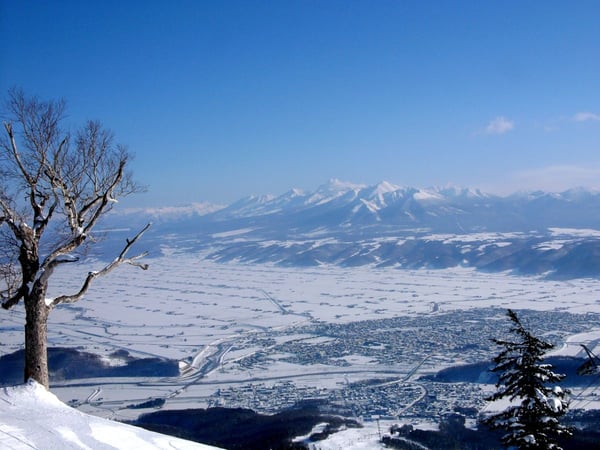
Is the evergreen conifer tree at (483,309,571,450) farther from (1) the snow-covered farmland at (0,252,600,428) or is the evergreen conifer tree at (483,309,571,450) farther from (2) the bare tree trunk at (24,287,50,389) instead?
(1) the snow-covered farmland at (0,252,600,428)

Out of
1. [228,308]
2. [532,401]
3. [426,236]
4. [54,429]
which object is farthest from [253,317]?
[426,236]

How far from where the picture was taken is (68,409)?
4.58 m

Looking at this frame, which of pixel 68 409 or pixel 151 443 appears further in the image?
pixel 68 409

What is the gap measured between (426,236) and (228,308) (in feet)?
228

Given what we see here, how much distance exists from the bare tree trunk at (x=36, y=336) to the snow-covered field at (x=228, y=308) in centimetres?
1117

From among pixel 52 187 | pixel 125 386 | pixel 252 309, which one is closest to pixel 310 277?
pixel 252 309

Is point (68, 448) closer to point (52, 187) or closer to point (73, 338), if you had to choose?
point (52, 187)

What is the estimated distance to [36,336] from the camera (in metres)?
4.96

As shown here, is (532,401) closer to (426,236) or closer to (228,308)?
(228,308)

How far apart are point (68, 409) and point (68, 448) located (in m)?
0.82

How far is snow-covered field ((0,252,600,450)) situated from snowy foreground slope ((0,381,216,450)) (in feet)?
37.1

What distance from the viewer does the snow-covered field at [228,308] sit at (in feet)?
83.5

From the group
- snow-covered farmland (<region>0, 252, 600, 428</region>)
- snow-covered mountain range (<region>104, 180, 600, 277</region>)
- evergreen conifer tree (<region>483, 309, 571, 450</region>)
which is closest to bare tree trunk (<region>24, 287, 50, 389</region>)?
snow-covered farmland (<region>0, 252, 600, 428</region>)

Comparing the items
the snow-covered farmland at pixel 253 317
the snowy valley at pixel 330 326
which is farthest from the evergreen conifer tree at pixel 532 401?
the snowy valley at pixel 330 326
